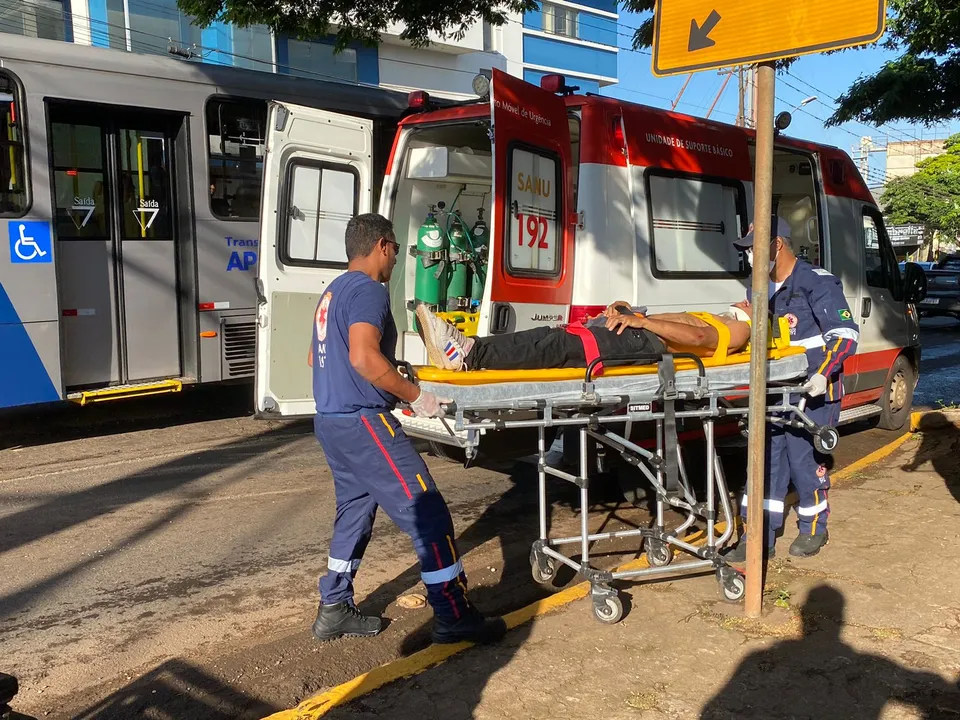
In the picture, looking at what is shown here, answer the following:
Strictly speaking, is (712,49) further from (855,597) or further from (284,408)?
(284,408)

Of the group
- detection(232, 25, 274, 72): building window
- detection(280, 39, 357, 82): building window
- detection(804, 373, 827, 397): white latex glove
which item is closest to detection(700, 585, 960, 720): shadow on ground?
detection(804, 373, 827, 397): white latex glove

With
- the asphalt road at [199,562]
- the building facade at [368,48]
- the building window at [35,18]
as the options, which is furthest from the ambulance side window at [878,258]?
the building window at [35,18]

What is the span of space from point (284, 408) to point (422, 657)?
3029mm

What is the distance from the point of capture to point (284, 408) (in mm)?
6559

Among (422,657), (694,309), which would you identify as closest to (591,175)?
(694,309)

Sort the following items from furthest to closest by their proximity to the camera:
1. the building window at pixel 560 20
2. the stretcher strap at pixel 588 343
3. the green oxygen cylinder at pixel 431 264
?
the building window at pixel 560 20, the green oxygen cylinder at pixel 431 264, the stretcher strap at pixel 588 343

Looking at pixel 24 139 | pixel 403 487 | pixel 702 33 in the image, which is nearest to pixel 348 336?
pixel 403 487

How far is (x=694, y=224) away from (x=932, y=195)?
47420mm

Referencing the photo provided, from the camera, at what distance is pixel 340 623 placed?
412cm

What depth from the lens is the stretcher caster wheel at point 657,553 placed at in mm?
4832

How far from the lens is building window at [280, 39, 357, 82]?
24.6m

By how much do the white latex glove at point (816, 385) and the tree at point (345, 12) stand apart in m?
6.86

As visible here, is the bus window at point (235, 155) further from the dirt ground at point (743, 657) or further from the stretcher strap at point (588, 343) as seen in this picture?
the dirt ground at point (743, 657)

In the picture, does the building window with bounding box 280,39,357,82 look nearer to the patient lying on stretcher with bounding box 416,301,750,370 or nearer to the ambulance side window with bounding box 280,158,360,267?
the ambulance side window with bounding box 280,158,360,267
